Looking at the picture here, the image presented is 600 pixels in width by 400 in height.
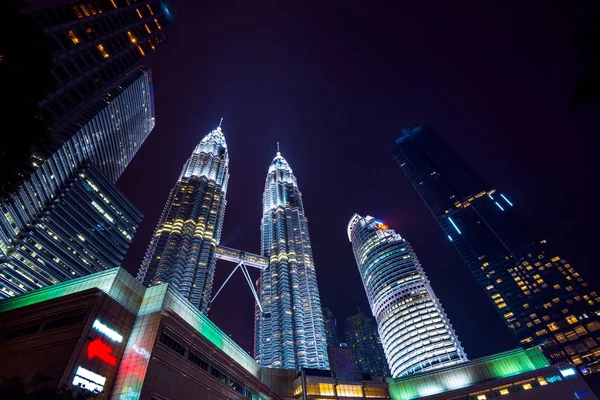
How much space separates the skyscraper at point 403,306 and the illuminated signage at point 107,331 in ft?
396

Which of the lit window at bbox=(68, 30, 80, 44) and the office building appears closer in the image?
the office building

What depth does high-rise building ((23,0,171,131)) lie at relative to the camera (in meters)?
76.4

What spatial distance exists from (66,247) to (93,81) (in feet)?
175

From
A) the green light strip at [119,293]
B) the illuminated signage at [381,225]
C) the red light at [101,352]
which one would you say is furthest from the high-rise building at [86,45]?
the illuminated signage at [381,225]

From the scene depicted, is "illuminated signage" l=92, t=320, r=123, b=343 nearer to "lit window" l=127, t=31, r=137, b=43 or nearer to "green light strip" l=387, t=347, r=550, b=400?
"green light strip" l=387, t=347, r=550, b=400

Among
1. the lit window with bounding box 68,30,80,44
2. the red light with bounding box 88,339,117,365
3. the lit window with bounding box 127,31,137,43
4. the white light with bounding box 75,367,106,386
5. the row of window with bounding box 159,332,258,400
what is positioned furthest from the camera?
the lit window with bounding box 127,31,137,43

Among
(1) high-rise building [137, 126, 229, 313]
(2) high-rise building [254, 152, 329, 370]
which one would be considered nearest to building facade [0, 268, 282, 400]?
(1) high-rise building [137, 126, 229, 313]

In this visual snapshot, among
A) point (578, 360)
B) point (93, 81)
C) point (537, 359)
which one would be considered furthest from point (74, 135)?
point (578, 360)

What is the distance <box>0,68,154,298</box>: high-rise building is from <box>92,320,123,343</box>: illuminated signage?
69410 mm

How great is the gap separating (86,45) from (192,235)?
6907 centimetres

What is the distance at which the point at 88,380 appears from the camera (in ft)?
111

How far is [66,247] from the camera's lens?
10631cm

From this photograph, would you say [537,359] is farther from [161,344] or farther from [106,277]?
[106,277]

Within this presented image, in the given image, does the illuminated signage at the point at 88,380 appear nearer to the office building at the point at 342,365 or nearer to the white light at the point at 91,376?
the white light at the point at 91,376
